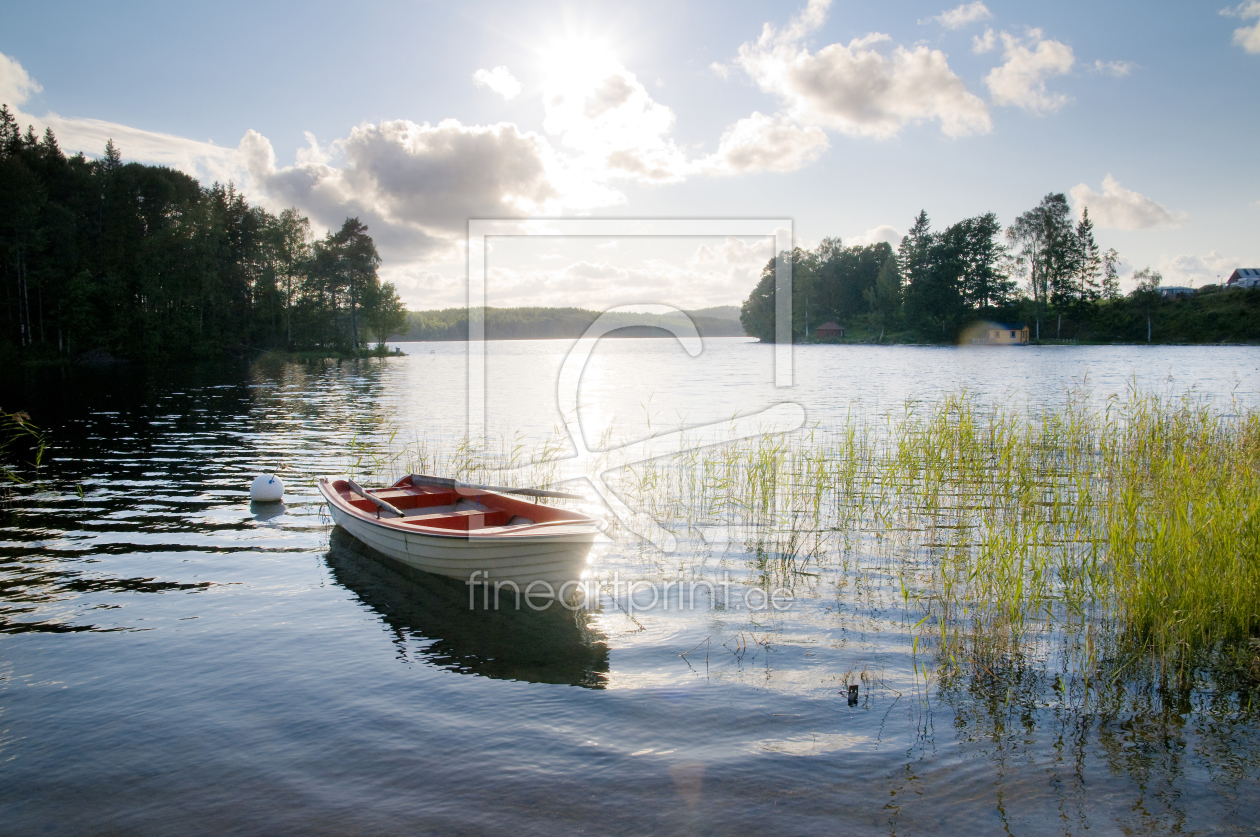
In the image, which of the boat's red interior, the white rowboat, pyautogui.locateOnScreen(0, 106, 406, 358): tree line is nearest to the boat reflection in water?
the white rowboat

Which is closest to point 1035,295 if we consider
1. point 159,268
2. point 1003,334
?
point 1003,334

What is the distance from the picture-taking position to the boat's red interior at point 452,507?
31.7 ft

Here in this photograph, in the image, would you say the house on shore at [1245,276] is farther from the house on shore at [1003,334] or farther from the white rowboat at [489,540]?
the white rowboat at [489,540]

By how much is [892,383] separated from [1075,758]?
1495 inches

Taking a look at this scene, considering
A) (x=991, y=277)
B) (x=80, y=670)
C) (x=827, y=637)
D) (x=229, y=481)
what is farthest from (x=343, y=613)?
(x=991, y=277)

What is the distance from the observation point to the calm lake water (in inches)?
189

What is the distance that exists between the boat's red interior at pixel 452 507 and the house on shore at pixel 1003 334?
101 m

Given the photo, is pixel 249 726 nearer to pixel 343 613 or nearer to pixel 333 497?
pixel 343 613

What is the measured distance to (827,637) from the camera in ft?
24.1

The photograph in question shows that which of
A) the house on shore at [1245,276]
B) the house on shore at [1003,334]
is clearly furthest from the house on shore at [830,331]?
the house on shore at [1245,276]

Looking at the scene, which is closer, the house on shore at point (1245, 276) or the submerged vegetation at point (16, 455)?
the submerged vegetation at point (16, 455)

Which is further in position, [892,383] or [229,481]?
[892,383]

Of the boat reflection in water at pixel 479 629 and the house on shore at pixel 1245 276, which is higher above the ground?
the house on shore at pixel 1245 276

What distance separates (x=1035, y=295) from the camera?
338 feet
